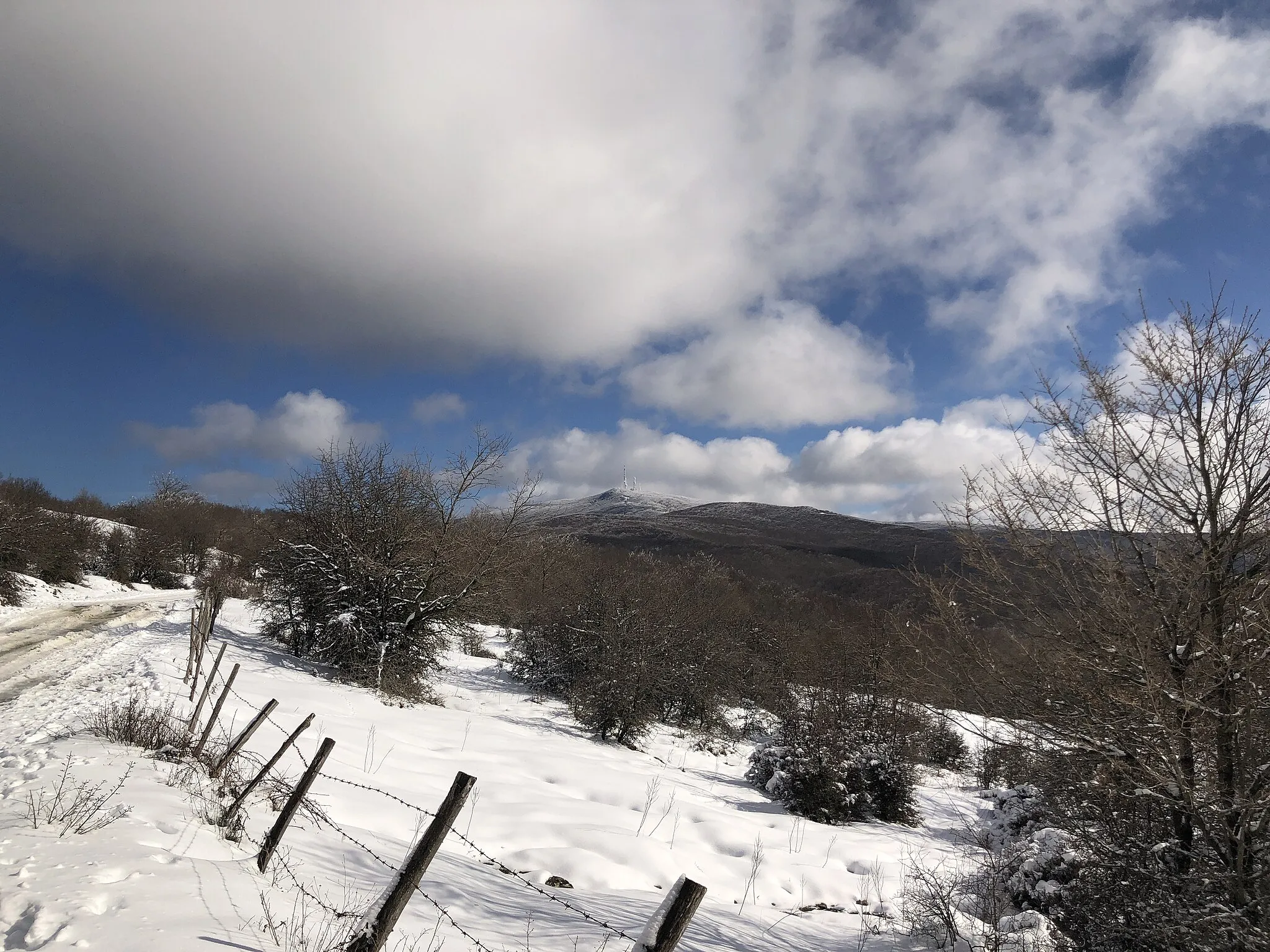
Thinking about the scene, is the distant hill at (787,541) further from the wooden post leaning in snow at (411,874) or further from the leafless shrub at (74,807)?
the wooden post leaning in snow at (411,874)

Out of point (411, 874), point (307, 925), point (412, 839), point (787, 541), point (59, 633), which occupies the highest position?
point (787, 541)

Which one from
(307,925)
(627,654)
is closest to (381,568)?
(627,654)

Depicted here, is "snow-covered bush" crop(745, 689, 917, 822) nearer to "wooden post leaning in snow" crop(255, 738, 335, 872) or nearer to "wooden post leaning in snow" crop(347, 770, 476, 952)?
"wooden post leaning in snow" crop(255, 738, 335, 872)

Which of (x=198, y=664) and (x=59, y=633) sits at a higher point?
(x=198, y=664)

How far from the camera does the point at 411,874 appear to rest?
3.29m

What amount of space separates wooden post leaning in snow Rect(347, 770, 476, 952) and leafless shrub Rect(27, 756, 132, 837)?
336cm

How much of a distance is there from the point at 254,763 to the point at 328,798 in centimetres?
129

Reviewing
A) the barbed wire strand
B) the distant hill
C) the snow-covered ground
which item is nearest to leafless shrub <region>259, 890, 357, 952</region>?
the snow-covered ground

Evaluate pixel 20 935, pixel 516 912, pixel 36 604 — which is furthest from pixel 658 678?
pixel 36 604

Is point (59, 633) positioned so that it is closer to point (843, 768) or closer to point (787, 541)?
point (843, 768)

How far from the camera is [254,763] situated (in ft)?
27.3

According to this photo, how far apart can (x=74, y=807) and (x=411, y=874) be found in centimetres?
377

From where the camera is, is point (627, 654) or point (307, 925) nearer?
point (307, 925)

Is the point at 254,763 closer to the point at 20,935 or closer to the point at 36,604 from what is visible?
the point at 20,935
